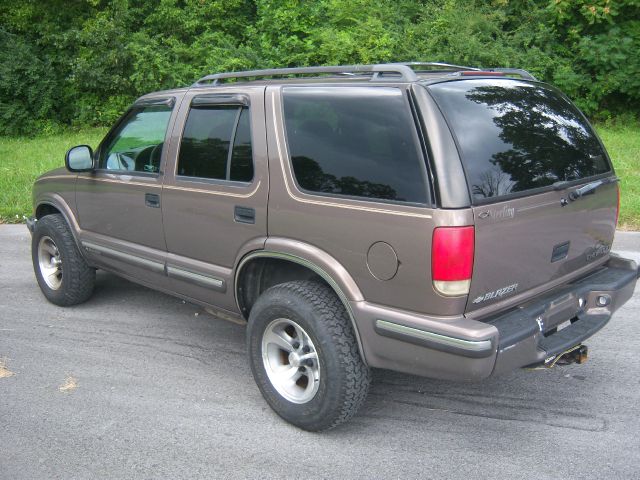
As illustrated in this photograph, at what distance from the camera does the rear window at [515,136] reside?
3.10 m

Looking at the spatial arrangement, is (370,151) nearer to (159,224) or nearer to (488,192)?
(488,192)

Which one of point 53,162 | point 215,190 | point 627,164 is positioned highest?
point 215,190

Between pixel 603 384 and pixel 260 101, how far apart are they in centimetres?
277

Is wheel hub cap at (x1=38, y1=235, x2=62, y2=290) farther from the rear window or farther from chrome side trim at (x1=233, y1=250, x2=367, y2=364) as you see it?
the rear window

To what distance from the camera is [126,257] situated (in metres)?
4.73

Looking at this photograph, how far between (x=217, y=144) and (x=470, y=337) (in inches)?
80.4

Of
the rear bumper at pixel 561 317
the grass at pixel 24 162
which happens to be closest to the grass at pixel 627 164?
the rear bumper at pixel 561 317

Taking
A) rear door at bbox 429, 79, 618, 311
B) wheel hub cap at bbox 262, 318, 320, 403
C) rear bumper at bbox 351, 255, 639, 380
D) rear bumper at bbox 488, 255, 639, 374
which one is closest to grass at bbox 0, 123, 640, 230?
rear bumper at bbox 488, 255, 639, 374

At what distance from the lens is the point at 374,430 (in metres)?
3.59

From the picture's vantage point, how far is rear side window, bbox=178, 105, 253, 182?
3844mm

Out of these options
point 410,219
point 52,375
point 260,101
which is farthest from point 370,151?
point 52,375

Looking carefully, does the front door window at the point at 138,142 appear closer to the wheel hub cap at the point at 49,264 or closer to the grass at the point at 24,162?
the wheel hub cap at the point at 49,264

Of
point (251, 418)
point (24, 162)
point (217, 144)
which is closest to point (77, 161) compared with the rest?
point (217, 144)

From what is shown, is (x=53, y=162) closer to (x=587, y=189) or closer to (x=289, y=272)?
(x=289, y=272)
